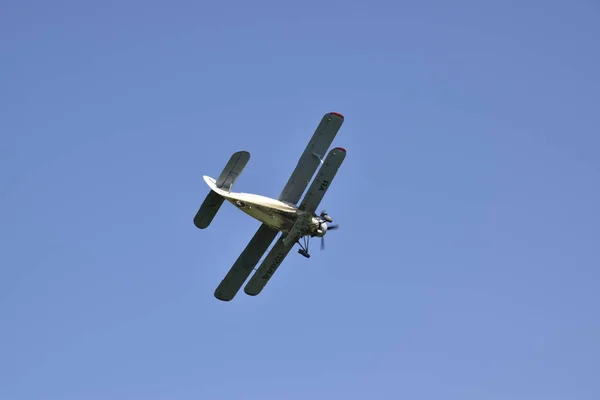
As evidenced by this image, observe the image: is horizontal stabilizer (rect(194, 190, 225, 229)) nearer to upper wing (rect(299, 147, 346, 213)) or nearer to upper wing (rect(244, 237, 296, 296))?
upper wing (rect(244, 237, 296, 296))

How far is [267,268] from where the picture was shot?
51969 mm

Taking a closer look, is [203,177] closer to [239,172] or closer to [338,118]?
[239,172]

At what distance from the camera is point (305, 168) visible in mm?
49500

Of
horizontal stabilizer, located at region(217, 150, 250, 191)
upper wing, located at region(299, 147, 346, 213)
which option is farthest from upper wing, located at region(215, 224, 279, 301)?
horizontal stabilizer, located at region(217, 150, 250, 191)

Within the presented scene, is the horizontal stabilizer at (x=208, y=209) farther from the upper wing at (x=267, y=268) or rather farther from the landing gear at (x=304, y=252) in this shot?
the landing gear at (x=304, y=252)

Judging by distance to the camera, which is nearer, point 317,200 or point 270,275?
point 317,200

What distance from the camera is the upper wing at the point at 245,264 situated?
52.0m

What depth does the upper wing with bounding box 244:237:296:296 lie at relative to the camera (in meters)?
51.4

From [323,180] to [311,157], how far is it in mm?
1517

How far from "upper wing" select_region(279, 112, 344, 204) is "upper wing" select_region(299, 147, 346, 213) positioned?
866mm

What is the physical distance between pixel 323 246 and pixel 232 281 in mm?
5397

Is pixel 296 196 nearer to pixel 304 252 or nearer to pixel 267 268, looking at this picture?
pixel 304 252

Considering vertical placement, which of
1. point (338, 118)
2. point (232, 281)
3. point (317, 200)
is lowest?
point (232, 281)

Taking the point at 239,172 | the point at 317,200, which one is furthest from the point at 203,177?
the point at 317,200
